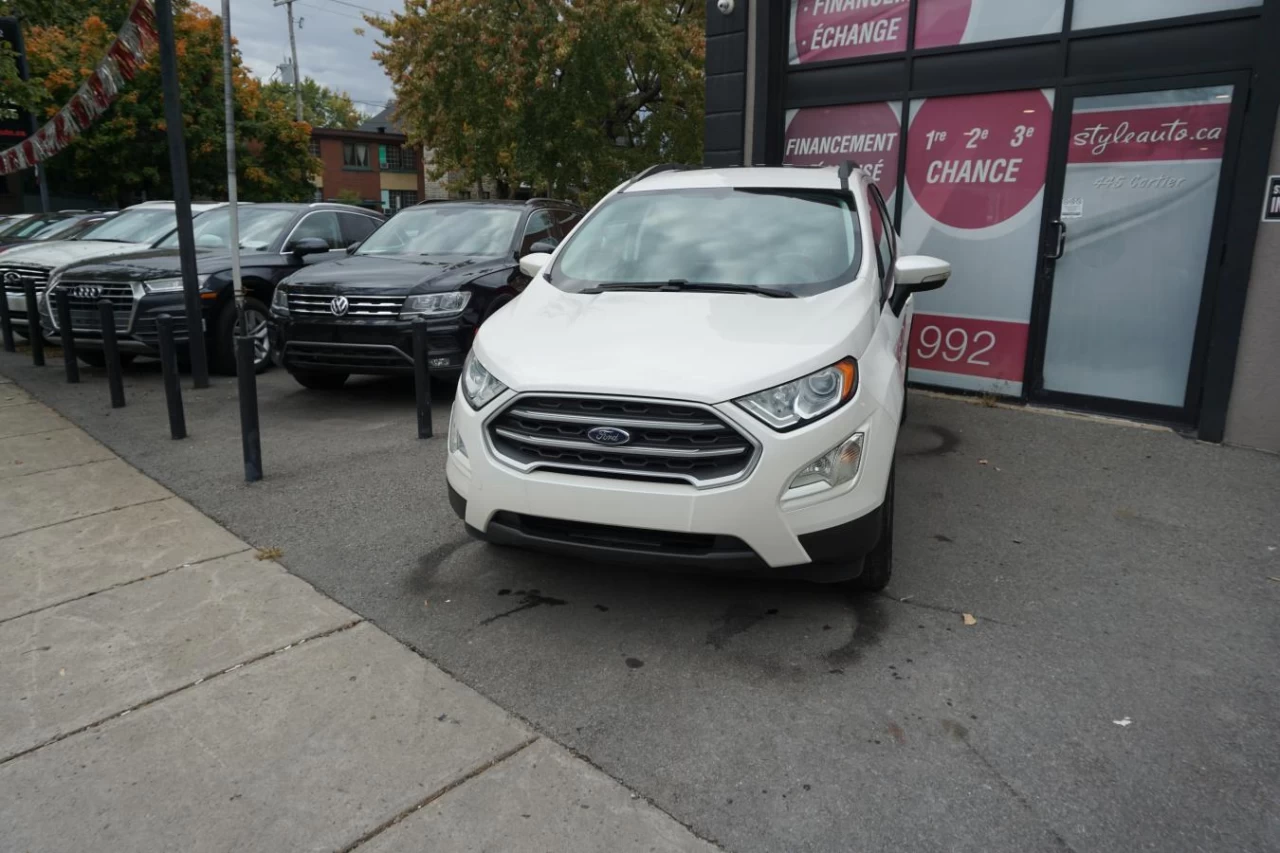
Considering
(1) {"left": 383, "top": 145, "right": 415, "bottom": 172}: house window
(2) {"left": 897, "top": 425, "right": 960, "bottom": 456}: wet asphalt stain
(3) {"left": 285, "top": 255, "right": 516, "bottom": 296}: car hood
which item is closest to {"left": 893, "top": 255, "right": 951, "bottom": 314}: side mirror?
(2) {"left": 897, "top": 425, "right": 960, "bottom": 456}: wet asphalt stain

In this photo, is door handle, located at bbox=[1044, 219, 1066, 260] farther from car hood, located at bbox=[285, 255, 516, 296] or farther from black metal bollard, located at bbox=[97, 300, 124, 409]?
black metal bollard, located at bbox=[97, 300, 124, 409]

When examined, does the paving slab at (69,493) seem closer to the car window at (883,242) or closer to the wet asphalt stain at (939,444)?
the car window at (883,242)

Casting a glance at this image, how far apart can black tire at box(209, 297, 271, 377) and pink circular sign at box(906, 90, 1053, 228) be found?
6335mm

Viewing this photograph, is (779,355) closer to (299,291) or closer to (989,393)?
(989,393)

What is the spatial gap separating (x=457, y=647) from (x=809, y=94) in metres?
6.71

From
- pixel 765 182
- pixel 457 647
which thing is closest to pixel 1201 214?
pixel 765 182

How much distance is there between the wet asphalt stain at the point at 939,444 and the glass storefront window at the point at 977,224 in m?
1.14

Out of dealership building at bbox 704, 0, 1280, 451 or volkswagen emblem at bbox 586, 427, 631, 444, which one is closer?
volkswagen emblem at bbox 586, 427, 631, 444

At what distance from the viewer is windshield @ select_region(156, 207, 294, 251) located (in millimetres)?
9562

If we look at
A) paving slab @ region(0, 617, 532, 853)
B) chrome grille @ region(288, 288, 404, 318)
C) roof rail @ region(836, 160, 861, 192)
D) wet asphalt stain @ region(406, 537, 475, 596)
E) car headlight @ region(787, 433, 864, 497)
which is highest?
roof rail @ region(836, 160, 861, 192)

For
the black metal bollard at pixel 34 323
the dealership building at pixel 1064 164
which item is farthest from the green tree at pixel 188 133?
the dealership building at pixel 1064 164

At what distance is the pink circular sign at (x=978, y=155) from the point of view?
6.99 m

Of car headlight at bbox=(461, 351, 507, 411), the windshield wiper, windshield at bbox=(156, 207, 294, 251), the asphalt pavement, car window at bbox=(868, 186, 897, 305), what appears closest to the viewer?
the asphalt pavement

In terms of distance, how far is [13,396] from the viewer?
8.15 meters
